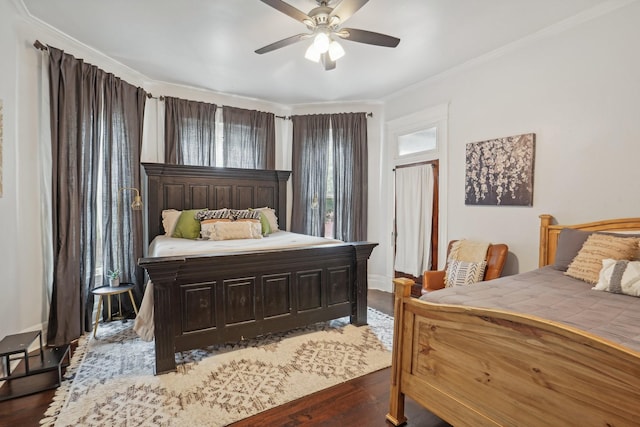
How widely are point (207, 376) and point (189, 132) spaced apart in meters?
3.19

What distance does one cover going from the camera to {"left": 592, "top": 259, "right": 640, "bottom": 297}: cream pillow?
174 centimetres

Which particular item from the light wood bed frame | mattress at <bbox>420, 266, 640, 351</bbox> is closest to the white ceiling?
mattress at <bbox>420, 266, 640, 351</bbox>

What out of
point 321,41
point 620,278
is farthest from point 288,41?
point 620,278

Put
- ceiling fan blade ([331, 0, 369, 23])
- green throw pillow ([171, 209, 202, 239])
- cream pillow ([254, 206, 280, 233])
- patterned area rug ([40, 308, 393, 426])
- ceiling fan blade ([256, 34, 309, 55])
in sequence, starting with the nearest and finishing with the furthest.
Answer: patterned area rug ([40, 308, 393, 426]) → ceiling fan blade ([331, 0, 369, 23]) → ceiling fan blade ([256, 34, 309, 55]) → green throw pillow ([171, 209, 202, 239]) → cream pillow ([254, 206, 280, 233])

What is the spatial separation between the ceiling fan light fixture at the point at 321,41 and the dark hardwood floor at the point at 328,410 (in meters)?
2.47

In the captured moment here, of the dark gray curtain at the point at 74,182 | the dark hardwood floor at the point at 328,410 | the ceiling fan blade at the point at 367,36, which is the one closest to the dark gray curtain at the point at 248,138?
the dark gray curtain at the point at 74,182

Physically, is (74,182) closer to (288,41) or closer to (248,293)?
(248,293)

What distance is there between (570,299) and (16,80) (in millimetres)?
4310

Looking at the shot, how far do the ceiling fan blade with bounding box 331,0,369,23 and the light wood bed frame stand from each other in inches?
70.4

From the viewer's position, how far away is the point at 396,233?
456 centimetres

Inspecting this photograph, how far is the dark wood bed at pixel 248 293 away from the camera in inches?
91.5

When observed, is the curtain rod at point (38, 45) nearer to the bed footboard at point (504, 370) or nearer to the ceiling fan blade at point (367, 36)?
the ceiling fan blade at point (367, 36)

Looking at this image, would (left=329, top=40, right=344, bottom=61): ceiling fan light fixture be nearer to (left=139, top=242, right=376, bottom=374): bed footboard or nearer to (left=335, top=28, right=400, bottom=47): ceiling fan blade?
(left=335, top=28, right=400, bottom=47): ceiling fan blade

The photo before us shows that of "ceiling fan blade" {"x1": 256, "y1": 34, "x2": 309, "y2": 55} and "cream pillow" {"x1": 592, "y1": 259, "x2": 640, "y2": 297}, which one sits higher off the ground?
"ceiling fan blade" {"x1": 256, "y1": 34, "x2": 309, "y2": 55}
